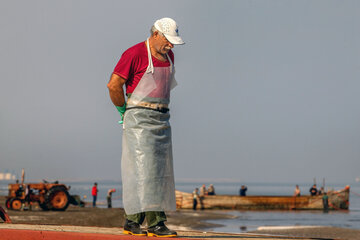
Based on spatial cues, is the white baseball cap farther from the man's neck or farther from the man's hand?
the man's hand

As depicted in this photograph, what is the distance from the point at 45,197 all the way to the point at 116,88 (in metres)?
21.0

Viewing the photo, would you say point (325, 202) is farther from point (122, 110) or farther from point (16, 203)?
point (122, 110)

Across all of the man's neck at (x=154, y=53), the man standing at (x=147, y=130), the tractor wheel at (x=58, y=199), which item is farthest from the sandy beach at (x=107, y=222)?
the man's neck at (x=154, y=53)

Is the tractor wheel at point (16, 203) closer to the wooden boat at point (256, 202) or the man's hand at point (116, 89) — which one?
the wooden boat at point (256, 202)

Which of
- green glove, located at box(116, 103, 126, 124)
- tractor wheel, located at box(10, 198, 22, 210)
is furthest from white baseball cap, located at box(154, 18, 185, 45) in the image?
tractor wheel, located at box(10, 198, 22, 210)

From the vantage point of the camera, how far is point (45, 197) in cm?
2473

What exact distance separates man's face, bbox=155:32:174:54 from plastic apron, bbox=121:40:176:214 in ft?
0.31

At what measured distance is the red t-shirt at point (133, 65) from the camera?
15.9 ft

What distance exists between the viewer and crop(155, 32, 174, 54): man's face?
196 inches

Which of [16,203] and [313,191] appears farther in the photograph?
[313,191]

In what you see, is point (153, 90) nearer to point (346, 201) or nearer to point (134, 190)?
point (134, 190)

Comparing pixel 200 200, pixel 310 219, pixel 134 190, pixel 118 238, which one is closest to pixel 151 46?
pixel 134 190

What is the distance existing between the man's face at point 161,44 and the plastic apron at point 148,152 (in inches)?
3.7

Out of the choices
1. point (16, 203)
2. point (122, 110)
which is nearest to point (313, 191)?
point (16, 203)
